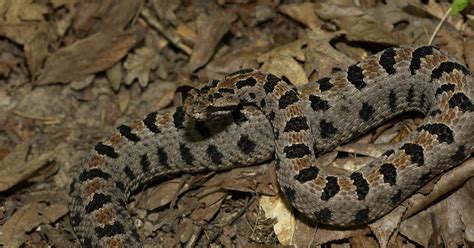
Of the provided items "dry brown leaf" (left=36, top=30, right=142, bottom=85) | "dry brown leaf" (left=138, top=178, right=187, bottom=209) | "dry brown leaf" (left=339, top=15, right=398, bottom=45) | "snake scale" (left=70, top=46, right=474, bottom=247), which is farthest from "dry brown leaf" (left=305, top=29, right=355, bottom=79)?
"dry brown leaf" (left=36, top=30, right=142, bottom=85)

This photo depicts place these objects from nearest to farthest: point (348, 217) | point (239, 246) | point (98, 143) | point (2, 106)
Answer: point (348, 217)
point (239, 246)
point (98, 143)
point (2, 106)

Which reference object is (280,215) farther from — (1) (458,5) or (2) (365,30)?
(1) (458,5)

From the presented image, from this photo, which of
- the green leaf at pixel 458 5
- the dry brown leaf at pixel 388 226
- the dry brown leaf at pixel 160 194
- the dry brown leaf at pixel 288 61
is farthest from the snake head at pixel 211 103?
the green leaf at pixel 458 5

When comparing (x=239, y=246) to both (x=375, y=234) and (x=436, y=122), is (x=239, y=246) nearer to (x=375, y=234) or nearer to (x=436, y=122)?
(x=375, y=234)

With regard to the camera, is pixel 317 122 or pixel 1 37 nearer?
pixel 317 122

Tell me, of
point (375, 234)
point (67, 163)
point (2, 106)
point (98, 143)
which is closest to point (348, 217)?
point (375, 234)

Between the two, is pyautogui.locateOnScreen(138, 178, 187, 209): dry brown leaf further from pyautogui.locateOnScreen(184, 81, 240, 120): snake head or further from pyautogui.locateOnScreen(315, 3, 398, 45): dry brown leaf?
pyautogui.locateOnScreen(315, 3, 398, 45): dry brown leaf
